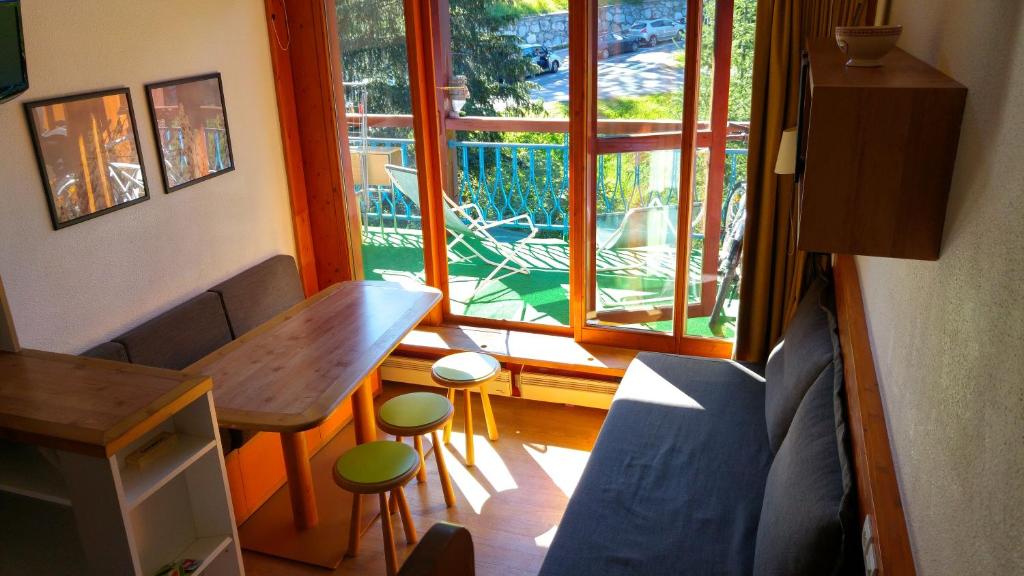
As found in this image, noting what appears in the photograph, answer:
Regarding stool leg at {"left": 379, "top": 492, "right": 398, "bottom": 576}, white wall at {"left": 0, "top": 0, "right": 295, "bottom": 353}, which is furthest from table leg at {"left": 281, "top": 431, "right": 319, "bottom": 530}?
white wall at {"left": 0, "top": 0, "right": 295, "bottom": 353}

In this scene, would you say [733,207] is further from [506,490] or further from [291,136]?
[291,136]

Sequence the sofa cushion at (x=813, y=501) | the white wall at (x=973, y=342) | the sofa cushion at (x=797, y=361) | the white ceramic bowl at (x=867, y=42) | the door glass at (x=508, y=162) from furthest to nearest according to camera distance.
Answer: the door glass at (x=508, y=162) < the sofa cushion at (x=797, y=361) < the sofa cushion at (x=813, y=501) < the white ceramic bowl at (x=867, y=42) < the white wall at (x=973, y=342)

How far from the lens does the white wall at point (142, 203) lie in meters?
2.81

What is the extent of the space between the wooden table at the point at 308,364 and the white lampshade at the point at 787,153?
Answer: 170cm

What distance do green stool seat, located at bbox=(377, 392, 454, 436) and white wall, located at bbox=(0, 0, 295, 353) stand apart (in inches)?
44.8

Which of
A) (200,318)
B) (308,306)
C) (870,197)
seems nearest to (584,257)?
(308,306)

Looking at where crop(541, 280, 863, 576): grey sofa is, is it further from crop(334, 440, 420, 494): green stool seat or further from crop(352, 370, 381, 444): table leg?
crop(352, 370, 381, 444): table leg

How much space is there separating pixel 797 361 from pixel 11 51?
2.71 m

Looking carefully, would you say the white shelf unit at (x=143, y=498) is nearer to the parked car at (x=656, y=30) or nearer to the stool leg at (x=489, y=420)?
the stool leg at (x=489, y=420)

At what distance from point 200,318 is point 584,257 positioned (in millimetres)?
1984

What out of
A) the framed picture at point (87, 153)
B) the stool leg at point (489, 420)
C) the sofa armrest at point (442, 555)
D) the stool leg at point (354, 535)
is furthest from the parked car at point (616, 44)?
the sofa armrest at point (442, 555)

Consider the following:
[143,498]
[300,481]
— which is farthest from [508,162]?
[143,498]

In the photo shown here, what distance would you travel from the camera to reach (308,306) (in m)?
3.74

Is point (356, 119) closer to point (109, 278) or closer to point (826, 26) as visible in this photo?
point (109, 278)
